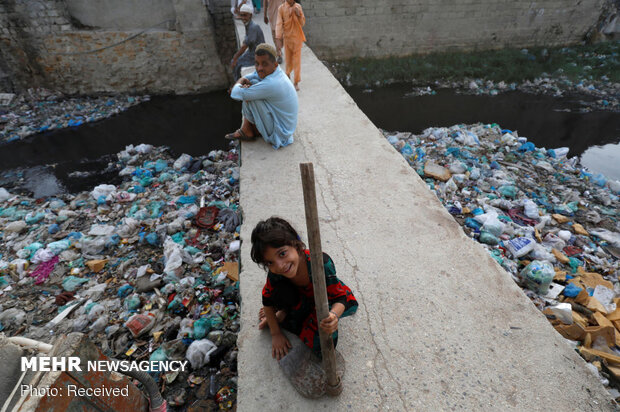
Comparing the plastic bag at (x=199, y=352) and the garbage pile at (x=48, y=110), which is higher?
the garbage pile at (x=48, y=110)

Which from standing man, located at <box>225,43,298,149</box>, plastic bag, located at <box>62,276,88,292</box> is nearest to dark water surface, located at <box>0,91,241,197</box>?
plastic bag, located at <box>62,276,88,292</box>

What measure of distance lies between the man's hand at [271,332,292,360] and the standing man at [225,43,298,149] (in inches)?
90.9

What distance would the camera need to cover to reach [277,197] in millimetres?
2754

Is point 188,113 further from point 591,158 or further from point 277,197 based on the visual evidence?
point 591,158

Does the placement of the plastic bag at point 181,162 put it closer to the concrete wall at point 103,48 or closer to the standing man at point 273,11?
the standing man at point 273,11

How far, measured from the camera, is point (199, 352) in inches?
88.0

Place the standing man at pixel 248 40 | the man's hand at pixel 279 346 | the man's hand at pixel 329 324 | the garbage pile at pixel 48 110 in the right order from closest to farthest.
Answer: the man's hand at pixel 329 324
the man's hand at pixel 279 346
the standing man at pixel 248 40
the garbage pile at pixel 48 110

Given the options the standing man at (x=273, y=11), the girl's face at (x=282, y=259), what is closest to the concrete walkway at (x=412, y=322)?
the girl's face at (x=282, y=259)

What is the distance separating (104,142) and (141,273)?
4.85 meters

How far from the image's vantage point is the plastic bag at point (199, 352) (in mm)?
2223

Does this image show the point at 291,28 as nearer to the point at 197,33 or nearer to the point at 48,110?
the point at 197,33

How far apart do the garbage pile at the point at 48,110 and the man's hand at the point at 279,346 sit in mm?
8127

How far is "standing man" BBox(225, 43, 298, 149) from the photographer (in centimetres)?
303

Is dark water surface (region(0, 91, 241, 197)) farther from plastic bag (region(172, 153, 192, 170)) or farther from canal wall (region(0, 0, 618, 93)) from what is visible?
canal wall (region(0, 0, 618, 93))
